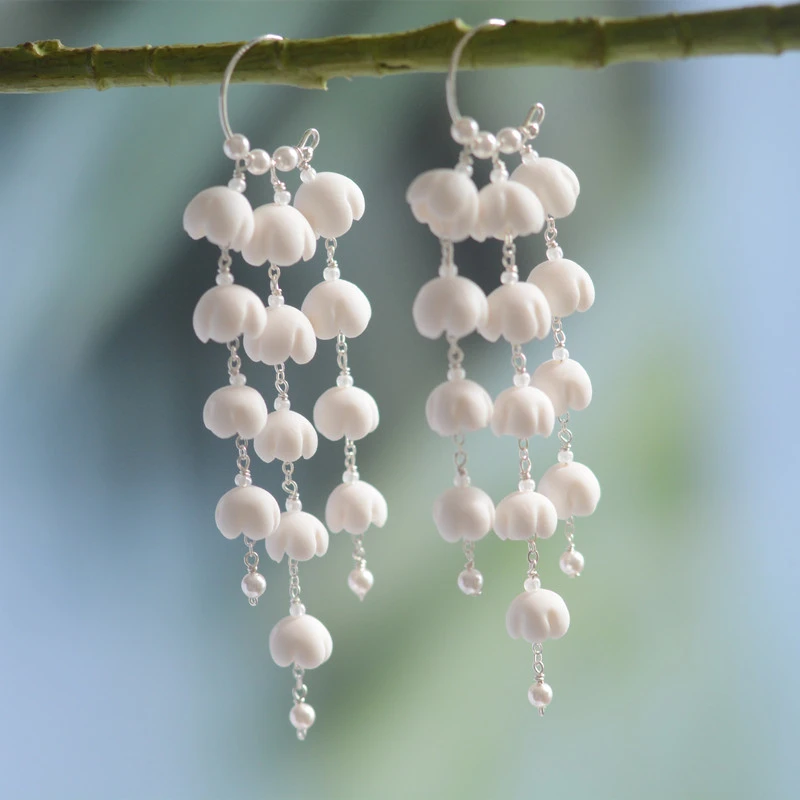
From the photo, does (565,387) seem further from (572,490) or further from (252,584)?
(252,584)

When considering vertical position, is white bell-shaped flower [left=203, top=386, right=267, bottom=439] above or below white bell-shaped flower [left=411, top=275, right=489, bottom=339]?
below

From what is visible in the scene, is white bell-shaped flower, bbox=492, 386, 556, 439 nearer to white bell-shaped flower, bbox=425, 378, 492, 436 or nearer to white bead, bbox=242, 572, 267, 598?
white bell-shaped flower, bbox=425, 378, 492, 436

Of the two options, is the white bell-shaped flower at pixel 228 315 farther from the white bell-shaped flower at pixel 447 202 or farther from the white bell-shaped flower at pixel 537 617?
the white bell-shaped flower at pixel 537 617

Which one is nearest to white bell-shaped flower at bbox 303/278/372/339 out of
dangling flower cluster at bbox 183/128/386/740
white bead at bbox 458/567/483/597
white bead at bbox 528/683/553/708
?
dangling flower cluster at bbox 183/128/386/740

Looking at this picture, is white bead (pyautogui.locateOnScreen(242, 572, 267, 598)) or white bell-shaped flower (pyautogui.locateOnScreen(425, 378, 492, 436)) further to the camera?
white bead (pyautogui.locateOnScreen(242, 572, 267, 598))

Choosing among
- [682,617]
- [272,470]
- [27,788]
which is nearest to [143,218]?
[272,470]
